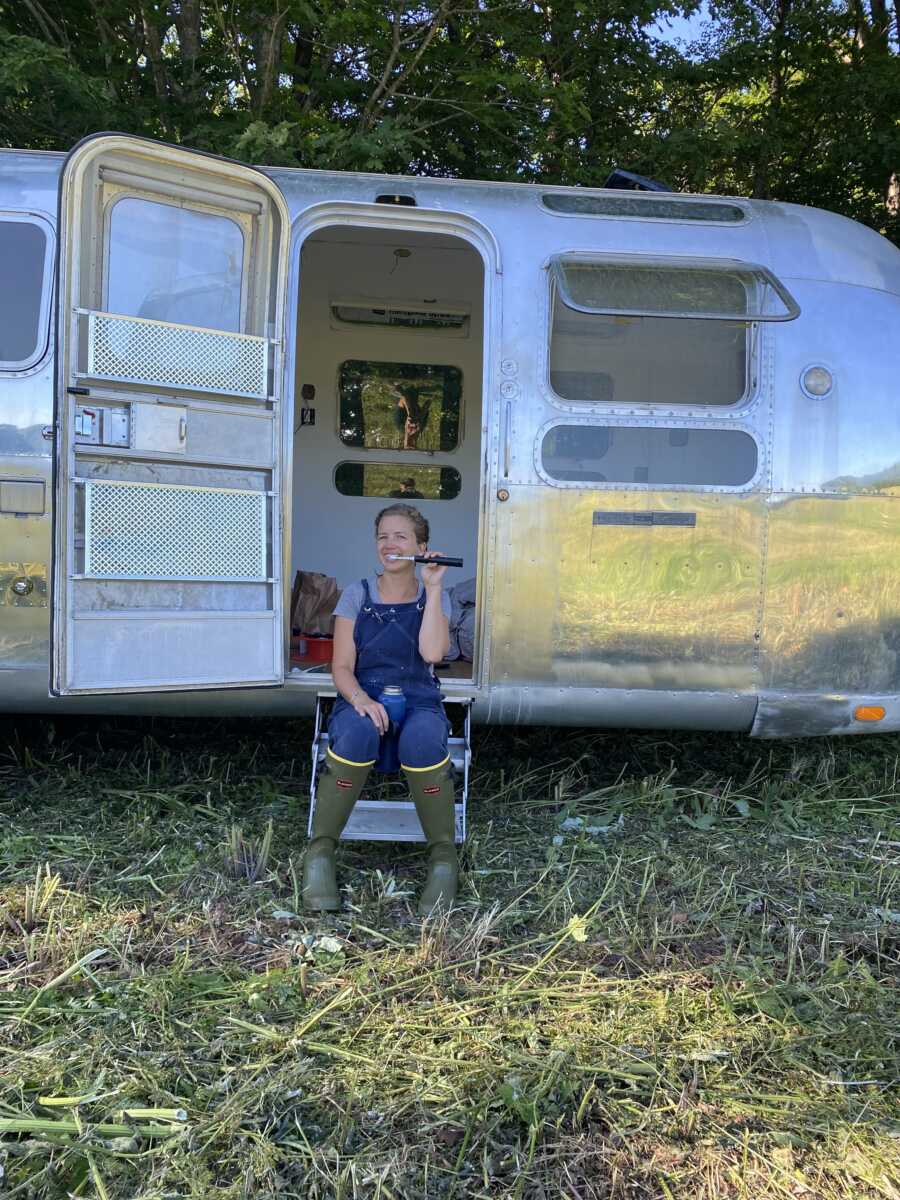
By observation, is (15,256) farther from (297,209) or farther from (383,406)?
(383,406)

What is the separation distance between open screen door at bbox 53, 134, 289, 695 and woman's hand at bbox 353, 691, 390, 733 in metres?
0.59

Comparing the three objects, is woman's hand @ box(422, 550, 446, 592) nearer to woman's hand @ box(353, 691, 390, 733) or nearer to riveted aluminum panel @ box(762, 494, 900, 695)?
woman's hand @ box(353, 691, 390, 733)

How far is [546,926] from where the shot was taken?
3404mm

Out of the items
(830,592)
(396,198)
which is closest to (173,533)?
(396,198)

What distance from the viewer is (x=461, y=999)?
2908 millimetres

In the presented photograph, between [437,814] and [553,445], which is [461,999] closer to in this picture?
[437,814]

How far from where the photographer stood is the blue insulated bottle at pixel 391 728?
373 centimetres

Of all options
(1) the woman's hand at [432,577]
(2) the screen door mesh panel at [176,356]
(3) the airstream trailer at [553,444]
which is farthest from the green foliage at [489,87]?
(1) the woman's hand at [432,577]

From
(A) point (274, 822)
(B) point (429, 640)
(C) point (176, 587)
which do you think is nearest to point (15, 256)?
(C) point (176, 587)

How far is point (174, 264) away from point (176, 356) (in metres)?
0.42

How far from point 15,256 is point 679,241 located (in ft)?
9.68

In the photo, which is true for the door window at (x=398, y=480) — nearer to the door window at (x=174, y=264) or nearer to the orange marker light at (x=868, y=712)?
Answer: the door window at (x=174, y=264)

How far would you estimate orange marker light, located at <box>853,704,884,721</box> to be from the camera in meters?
4.34

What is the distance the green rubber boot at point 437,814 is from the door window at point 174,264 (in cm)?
211
